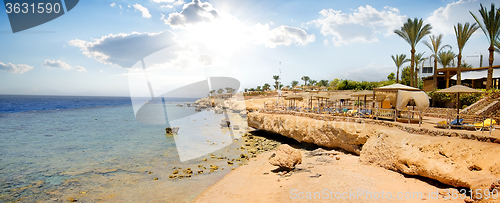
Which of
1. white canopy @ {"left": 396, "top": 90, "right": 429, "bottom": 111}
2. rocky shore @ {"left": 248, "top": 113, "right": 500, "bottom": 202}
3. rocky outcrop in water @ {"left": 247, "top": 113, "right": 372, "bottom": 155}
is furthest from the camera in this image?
rocky outcrop in water @ {"left": 247, "top": 113, "right": 372, "bottom": 155}

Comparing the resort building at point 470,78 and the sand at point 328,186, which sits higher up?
the resort building at point 470,78

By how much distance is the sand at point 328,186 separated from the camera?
7352 mm

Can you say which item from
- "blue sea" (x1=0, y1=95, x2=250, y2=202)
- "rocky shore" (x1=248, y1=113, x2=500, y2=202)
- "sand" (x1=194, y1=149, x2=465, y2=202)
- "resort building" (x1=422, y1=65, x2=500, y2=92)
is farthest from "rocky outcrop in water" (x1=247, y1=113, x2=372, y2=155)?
"resort building" (x1=422, y1=65, x2=500, y2=92)

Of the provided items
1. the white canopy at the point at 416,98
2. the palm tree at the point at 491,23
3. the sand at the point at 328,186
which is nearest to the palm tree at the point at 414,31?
the palm tree at the point at 491,23

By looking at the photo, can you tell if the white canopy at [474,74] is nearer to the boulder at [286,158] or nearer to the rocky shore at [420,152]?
the rocky shore at [420,152]

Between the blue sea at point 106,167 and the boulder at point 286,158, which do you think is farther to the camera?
the boulder at point 286,158

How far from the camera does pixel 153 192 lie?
10.3 metres

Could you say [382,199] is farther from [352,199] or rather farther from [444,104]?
[444,104]

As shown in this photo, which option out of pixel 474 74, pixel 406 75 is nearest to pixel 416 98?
pixel 474 74

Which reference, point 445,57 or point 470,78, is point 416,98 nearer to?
point 470,78

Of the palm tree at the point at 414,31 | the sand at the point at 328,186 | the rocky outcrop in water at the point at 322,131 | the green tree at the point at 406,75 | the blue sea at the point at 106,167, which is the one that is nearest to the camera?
the sand at the point at 328,186

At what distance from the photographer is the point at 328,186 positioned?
329 inches

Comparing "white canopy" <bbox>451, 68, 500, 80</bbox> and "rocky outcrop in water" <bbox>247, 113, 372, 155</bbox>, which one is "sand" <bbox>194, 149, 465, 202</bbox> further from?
"white canopy" <bbox>451, 68, 500, 80</bbox>

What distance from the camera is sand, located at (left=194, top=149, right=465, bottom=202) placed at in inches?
289
